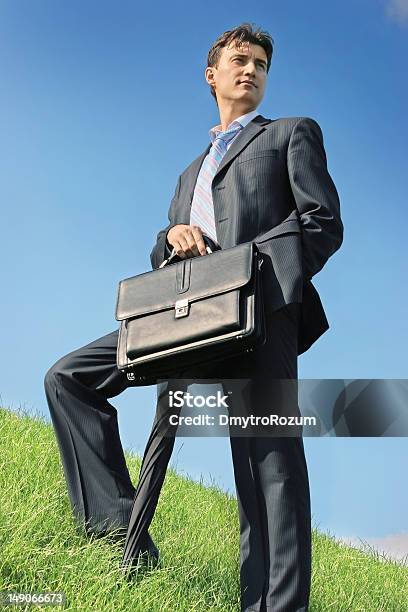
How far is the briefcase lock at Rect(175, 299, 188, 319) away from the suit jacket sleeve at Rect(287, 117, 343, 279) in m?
0.48

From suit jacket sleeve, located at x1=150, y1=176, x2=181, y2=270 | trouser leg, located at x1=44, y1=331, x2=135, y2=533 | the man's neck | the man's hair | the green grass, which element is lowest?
the green grass

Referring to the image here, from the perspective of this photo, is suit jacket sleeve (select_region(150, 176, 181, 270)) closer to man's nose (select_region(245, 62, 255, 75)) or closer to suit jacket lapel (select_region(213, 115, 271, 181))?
suit jacket lapel (select_region(213, 115, 271, 181))

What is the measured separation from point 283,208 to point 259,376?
0.72m

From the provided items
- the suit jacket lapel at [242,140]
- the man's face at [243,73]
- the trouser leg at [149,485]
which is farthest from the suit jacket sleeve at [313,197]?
the trouser leg at [149,485]

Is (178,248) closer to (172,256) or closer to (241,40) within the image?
(172,256)

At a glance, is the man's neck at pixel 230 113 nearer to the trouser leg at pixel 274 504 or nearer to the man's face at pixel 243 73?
the man's face at pixel 243 73

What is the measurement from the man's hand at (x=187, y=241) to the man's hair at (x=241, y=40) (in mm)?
875

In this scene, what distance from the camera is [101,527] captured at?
125 inches

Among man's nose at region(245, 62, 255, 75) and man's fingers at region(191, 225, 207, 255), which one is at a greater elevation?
man's nose at region(245, 62, 255, 75)

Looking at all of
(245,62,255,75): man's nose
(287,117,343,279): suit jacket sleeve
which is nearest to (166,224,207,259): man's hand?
(287,117,343,279): suit jacket sleeve

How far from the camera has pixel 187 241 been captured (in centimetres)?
317

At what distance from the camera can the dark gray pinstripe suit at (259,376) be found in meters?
2.88

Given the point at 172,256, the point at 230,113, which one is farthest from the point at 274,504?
the point at 230,113

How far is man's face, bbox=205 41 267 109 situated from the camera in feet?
11.4
